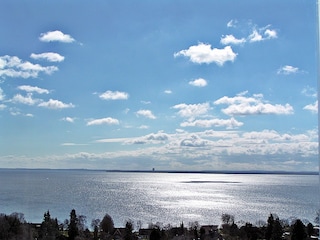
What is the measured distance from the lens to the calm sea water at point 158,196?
328cm

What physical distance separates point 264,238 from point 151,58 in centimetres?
168

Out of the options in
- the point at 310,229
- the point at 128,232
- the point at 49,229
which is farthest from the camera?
the point at 128,232

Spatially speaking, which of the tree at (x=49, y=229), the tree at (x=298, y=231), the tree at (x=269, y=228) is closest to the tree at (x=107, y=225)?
the tree at (x=49, y=229)

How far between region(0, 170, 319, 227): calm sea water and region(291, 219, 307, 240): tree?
0.33 ft

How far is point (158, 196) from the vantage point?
6.42 metres

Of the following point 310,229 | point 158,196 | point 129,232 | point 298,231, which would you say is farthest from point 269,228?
point 158,196

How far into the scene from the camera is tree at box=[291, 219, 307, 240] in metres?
2.74

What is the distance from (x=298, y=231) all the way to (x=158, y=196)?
3.79m

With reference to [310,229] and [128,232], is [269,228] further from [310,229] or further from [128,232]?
[128,232]

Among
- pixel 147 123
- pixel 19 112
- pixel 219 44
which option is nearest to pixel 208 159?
pixel 147 123

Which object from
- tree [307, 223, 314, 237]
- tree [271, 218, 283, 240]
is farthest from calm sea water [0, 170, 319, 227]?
tree [271, 218, 283, 240]

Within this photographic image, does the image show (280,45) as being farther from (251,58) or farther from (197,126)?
(197,126)

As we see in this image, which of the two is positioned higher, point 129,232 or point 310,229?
point 310,229

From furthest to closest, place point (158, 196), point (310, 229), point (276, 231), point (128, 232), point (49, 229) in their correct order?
point (158, 196), point (128, 232), point (276, 231), point (49, 229), point (310, 229)
